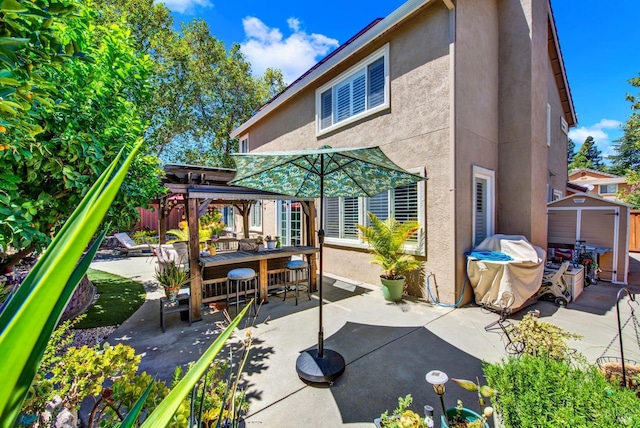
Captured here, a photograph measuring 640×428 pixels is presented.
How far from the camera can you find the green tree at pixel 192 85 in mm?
16016

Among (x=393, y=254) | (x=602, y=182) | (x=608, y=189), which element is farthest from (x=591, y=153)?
(x=393, y=254)

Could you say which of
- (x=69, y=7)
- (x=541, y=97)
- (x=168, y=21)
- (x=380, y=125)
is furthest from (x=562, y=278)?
(x=168, y=21)

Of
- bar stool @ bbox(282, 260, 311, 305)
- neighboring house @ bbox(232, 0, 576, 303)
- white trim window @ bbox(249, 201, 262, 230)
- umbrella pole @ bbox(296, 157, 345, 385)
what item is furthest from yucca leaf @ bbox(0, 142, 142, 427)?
white trim window @ bbox(249, 201, 262, 230)

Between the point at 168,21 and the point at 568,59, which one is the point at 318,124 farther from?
the point at 168,21

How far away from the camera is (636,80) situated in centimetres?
1895

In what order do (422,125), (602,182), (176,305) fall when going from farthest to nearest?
(602,182)
(422,125)
(176,305)

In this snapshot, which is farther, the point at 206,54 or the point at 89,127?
the point at 206,54

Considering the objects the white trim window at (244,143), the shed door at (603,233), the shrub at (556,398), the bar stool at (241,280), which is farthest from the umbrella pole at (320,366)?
the white trim window at (244,143)

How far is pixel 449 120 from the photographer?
6102mm

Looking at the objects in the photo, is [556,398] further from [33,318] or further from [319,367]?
[33,318]

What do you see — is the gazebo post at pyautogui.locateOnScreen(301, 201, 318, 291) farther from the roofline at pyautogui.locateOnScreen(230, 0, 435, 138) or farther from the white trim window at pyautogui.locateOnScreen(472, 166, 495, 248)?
the roofline at pyautogui.locateOnScreen(230, 0, 435, 138)

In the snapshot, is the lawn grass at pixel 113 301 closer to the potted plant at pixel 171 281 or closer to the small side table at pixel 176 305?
the small side table at pixel 176 305

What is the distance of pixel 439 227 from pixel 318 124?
572 cm

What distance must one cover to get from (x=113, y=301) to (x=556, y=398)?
842 centimetres
